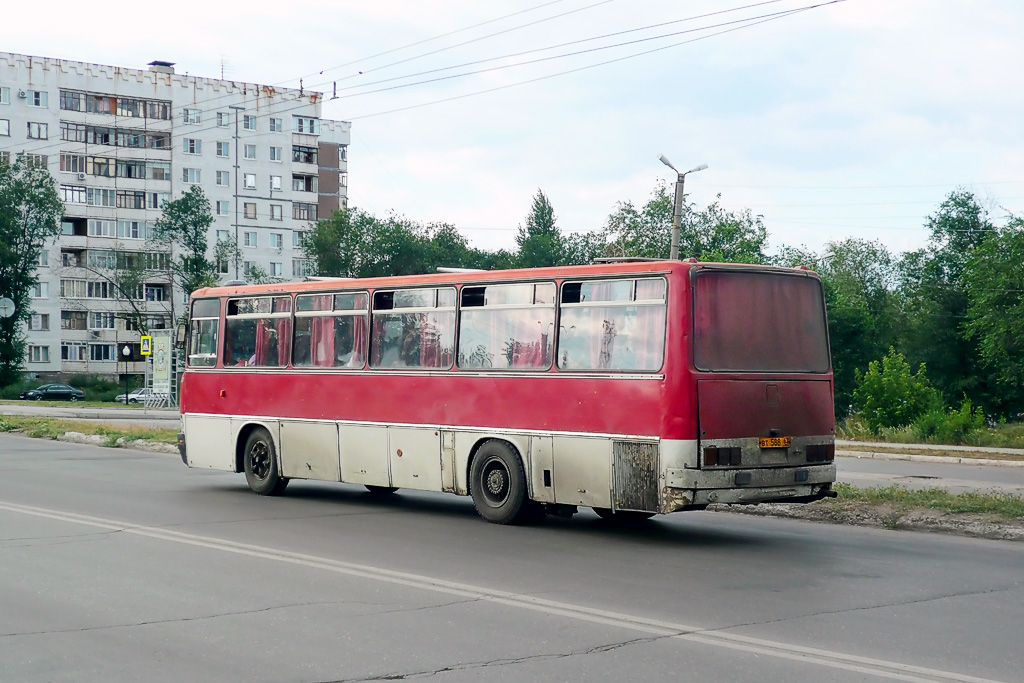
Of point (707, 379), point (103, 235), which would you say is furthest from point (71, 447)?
point (103, 235)

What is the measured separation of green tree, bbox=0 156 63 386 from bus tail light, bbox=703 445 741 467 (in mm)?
80536

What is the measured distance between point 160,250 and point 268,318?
8123 cm

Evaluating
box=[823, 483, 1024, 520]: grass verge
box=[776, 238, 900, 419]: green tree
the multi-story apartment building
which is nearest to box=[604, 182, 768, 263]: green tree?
box=[776, 238, 900, 419]: green tree

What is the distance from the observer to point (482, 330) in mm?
14453

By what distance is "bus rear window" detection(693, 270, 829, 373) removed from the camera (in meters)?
12.4

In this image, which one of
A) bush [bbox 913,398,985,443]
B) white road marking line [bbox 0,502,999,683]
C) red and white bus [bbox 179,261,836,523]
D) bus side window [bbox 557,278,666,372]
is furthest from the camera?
bush [bbox 913,398,985,443]

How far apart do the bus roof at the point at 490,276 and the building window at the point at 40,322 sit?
85.6m

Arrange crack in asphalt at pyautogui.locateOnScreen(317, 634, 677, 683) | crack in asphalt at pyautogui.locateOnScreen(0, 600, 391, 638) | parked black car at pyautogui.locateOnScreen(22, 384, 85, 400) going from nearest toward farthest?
crack in asphalt at pyautogui.locateOnScreen(317, 634, 677, 683), crack in asphalt at pyautogui.locateOnScreen(0, 600, 391, 638), parked black car at pyautogui.locateOnScreen(22, 384, 85, 400)

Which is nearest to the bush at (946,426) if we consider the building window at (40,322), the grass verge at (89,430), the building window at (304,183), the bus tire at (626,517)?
the grass verge at (89,430)

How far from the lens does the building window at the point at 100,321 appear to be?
327 feet

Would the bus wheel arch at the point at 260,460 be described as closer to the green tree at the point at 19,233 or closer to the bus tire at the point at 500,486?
the bus tire at the point at 500,486

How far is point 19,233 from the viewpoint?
87188 millimetres

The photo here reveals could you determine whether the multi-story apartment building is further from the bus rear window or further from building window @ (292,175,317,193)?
the bus rear window

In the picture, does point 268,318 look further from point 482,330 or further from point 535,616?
point 535,616
